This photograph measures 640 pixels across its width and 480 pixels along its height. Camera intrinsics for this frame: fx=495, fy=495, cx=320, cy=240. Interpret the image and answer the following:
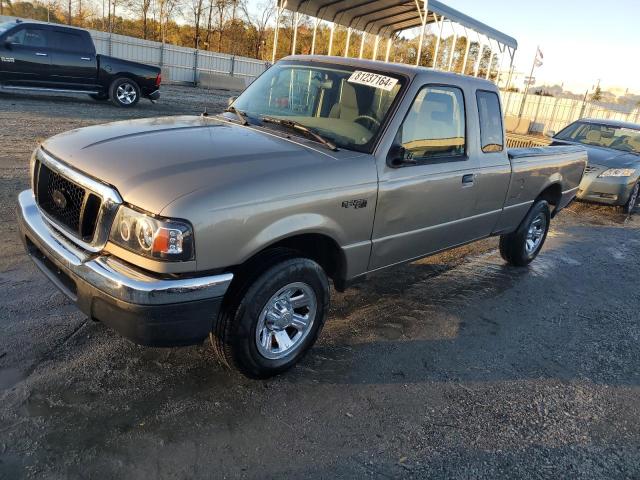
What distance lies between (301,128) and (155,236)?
154 cm

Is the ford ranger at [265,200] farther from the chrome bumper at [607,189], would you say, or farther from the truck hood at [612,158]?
the truck hood at [612,158]

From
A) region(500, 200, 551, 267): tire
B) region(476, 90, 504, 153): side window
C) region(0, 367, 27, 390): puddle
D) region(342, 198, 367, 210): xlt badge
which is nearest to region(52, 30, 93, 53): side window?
region(476, 90, 504, 153): side window

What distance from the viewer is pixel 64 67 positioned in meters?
12.6

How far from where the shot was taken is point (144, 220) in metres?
2.44

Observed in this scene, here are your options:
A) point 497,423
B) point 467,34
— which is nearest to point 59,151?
point 497,423

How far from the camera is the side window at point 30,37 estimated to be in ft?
39.1

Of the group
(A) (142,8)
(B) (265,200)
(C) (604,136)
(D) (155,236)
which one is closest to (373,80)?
(B) (265,200)

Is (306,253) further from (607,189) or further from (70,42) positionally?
(70,42)

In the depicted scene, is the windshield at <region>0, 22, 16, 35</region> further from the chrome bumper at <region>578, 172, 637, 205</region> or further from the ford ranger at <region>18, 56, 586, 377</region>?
the chrome bumper at <region>578, 172, 637, 205</region>

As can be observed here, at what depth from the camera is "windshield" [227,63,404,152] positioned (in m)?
3.54

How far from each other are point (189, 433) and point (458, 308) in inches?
109

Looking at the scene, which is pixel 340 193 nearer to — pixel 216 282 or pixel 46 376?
pixel 216 282

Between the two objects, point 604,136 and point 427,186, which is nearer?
point 427,186

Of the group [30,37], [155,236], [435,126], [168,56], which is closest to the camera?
[155,236]
